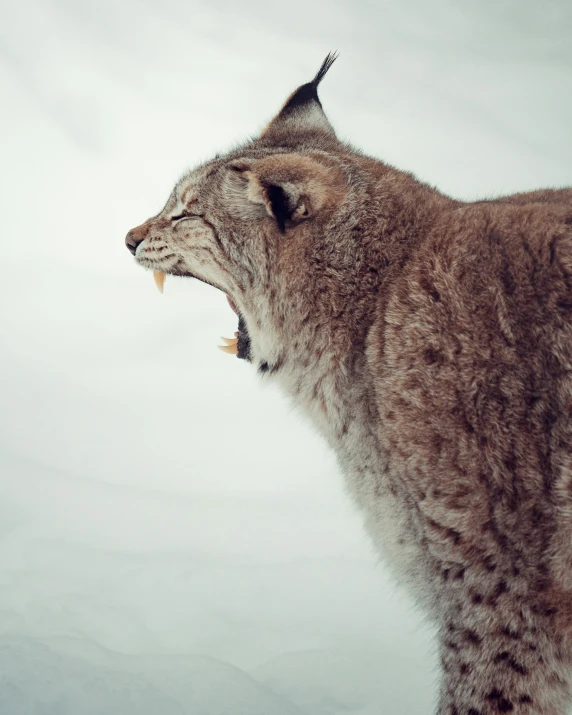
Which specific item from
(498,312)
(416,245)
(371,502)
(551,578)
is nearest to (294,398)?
(371,502)

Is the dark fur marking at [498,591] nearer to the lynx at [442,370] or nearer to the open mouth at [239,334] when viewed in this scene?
the lynx at [442,370]

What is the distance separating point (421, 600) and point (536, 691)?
0.53 m

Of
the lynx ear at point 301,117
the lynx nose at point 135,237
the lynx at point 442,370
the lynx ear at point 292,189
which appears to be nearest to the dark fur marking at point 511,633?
the lynx at point 442,370

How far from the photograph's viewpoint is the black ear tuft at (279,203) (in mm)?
3166

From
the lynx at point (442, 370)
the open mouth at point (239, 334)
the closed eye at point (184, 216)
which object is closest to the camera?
the lynx at point (442, 370)

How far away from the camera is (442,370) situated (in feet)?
8.52

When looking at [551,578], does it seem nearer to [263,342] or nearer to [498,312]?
[498,312]

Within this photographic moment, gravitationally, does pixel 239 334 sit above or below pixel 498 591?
above

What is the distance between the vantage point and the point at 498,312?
2.58m

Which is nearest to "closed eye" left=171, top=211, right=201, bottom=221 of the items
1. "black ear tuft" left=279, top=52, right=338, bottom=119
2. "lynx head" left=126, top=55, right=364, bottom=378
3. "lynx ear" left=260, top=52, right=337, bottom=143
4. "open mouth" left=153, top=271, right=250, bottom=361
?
"lynx head" left=126, top=55, right=364, bottom=378

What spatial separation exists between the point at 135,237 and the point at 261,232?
967 millimetres

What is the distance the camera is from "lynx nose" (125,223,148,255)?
3.87m

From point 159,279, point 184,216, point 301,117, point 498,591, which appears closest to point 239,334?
point 159,279

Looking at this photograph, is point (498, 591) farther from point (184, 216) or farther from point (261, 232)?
point (184, 216)
